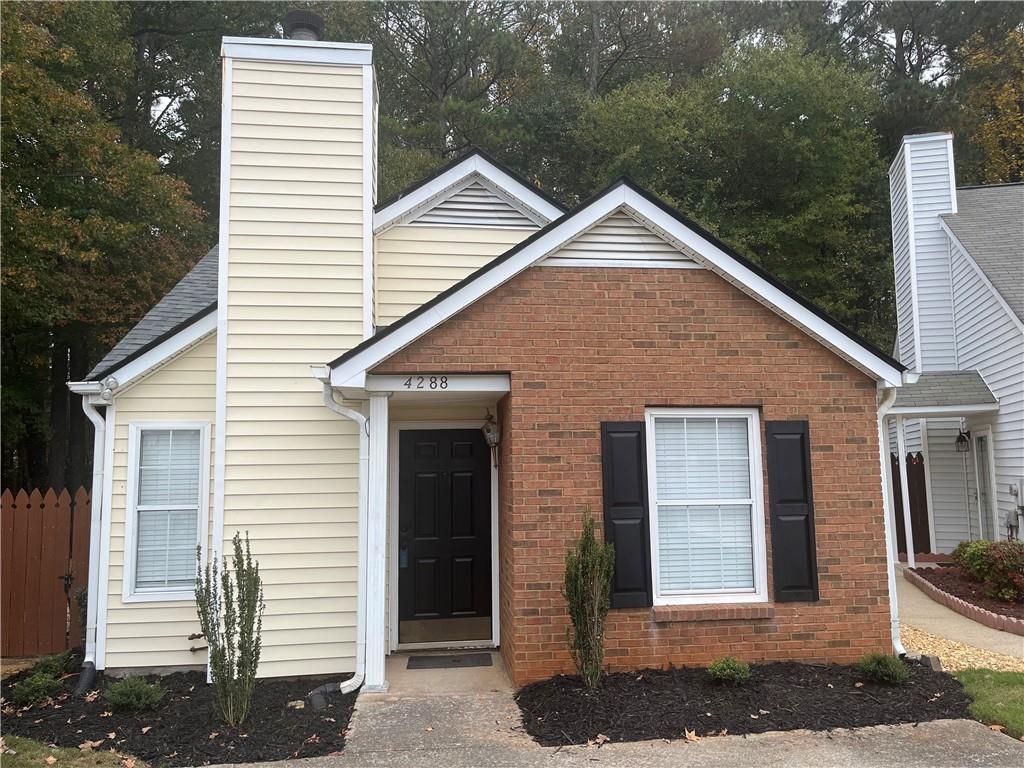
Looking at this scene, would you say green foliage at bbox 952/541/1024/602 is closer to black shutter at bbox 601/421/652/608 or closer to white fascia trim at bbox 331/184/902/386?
white fascia trim at bbox 331/184/902/386

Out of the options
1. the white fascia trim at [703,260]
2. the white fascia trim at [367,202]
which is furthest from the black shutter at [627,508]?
the white fascia trim at [367,202]

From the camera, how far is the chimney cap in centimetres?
786

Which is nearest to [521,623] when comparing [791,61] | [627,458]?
[627,458]

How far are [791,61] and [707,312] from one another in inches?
787

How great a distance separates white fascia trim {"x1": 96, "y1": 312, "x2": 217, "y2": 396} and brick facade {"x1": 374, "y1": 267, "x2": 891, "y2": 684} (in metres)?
2.24

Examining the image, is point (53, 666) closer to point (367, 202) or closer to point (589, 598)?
point (589, 598)

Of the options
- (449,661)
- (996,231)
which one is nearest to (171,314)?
(449,661)

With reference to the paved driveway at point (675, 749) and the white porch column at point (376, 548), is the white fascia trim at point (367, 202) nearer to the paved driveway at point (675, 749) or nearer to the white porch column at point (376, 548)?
the white porch column at point (376, 548)

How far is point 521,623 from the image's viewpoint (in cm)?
603

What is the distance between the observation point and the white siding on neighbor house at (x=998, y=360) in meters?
11.0

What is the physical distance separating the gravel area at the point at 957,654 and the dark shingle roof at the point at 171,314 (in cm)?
799

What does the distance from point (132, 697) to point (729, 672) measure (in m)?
4.85

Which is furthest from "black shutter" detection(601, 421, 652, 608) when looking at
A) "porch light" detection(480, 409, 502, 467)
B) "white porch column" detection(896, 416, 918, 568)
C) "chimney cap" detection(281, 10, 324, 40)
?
"white porch column" detection(896, 416, 918, 568)

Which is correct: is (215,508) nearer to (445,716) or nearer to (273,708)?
(273,708)
